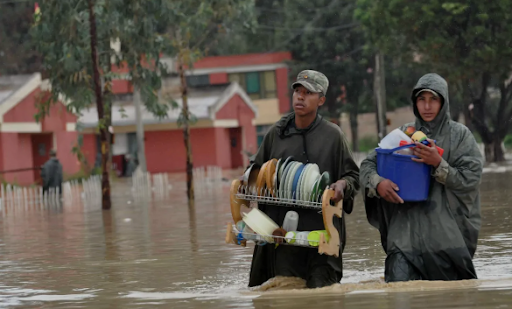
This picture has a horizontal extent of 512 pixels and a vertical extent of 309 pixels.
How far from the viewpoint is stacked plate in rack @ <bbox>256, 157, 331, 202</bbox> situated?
786 cm

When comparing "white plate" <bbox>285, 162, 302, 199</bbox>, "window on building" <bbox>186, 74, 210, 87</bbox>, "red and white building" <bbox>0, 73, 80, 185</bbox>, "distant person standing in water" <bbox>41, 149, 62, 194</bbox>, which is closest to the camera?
"white plate" <bbox>285, 162, 302, 199</bbox>

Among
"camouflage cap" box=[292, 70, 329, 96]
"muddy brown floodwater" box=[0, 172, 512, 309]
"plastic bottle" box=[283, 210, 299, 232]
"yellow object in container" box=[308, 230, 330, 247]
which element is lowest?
"muddy brown floodwater" box=[0, 172, 512, 309]

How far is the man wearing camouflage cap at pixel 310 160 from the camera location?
810cm

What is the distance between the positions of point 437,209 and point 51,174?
23.9 meters

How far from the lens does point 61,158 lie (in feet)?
147

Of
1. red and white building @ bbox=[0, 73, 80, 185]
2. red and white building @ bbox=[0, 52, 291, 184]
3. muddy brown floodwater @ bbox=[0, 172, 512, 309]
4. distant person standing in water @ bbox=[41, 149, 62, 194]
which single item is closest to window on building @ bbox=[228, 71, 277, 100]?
red and white building @ bbox=[0, 52, 291, 184]

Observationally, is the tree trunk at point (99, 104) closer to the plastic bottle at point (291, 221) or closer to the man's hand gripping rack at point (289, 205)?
the man's hand gripping rack at point (289, 205)

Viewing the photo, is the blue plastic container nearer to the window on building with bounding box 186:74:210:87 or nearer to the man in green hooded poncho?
the man in green hooded poncho

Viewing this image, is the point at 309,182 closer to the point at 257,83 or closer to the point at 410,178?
the point at 410,178

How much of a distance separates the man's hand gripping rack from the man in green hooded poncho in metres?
0.38

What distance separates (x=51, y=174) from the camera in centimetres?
3070

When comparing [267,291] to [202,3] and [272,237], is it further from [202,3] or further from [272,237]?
[202,3]

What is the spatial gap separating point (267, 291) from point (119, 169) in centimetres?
4859

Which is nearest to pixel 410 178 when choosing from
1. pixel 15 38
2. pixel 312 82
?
pixel 312 82
